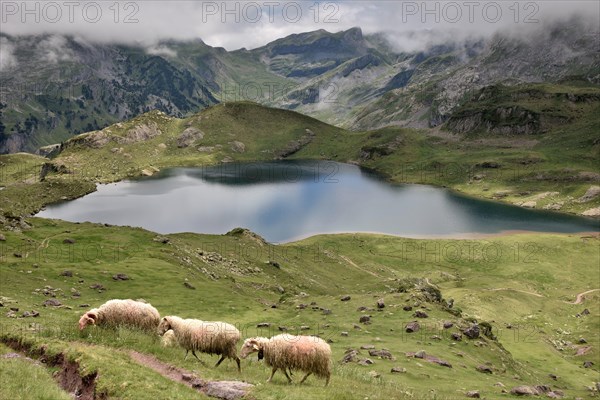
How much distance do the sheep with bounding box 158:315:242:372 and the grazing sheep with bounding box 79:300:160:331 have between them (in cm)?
257

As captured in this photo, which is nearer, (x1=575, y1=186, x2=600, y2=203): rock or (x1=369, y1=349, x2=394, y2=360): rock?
(x1=369, y1=349, x2=394, y2=360): rock

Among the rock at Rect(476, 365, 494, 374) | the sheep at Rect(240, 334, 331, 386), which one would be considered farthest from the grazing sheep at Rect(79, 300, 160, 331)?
the rock at Rect(476, 365, 494, 374)

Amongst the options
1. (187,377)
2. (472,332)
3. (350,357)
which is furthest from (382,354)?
(187,377)

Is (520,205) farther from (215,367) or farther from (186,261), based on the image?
(215,367)

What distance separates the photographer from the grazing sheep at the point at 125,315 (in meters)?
24.9

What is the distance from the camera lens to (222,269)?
7050cm

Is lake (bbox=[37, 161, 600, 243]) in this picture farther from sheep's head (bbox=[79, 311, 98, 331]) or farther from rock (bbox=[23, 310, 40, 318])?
sheep's head (bbox=[79, 311, 98, 331])

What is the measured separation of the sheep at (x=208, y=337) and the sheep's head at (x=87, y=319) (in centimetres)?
426

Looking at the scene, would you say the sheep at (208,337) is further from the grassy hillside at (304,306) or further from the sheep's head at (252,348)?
the grassy hillside at (304,306)

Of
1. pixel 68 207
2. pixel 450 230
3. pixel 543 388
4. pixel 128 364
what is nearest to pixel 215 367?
pixel 128 364

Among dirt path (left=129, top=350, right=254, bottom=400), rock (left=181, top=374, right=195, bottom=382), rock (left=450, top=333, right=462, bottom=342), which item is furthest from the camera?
rock (left=450, top=333, right=462, bottom=342)

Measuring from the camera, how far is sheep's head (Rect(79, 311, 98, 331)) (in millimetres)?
23406

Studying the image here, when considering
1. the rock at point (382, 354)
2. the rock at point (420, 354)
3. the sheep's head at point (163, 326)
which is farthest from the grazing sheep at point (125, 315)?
the rock at point (420, 354)

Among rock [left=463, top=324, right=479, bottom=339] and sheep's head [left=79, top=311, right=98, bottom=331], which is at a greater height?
sheep's head [left=79, top=311, right=98, bottom=331]
